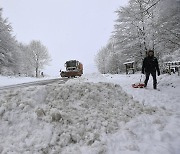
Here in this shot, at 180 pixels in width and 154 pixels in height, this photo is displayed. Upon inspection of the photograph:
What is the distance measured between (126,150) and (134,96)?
362 centimetres

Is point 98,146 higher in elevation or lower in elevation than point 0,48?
lower

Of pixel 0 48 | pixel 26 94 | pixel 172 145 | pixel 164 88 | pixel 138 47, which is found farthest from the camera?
pixel 0 48

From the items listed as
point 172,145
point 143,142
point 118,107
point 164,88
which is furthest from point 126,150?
point 164,88

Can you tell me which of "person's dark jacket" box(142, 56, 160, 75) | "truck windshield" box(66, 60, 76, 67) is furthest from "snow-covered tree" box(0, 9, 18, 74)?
"person's dark jacket" box(142, 56, 160, 75)

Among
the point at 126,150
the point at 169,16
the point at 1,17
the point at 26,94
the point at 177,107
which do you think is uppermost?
the point at 1,17

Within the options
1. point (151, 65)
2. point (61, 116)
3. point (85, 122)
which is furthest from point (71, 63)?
point (85, 122)

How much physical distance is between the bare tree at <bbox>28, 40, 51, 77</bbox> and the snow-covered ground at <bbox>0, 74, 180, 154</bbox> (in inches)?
1787

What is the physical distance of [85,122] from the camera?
19.6 feet

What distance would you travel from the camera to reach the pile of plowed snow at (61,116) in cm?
518

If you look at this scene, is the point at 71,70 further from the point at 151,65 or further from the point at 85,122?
the point at 85,122

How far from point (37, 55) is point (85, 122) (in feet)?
158

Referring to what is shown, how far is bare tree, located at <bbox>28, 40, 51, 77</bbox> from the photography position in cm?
5166

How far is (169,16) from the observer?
10914 millimetres

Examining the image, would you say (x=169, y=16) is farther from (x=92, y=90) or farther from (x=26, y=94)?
(x=26, y=94)
